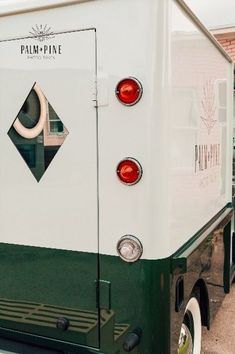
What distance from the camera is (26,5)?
2365mm

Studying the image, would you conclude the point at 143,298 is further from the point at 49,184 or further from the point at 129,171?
the point at 49,184

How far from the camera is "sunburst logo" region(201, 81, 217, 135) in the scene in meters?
2.93

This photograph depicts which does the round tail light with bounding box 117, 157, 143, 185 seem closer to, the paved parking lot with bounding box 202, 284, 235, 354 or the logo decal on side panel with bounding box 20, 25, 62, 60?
the logo decal on side panel with bounding box 20, 25, 62, 60

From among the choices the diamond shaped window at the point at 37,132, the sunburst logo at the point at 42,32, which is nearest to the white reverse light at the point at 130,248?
the diamond shaped window at the point at 37,132

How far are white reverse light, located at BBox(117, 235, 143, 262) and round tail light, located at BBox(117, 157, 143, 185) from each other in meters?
0.30

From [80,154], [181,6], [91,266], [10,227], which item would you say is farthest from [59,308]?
[181,6]

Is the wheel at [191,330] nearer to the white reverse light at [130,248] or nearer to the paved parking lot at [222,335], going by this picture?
the paved parking lot at [222,335]

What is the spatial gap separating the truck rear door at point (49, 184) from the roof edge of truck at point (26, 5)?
4.6 inches

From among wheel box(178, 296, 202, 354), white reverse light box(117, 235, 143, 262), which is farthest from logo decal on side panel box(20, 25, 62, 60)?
wheel box(178, 296, 202, 354)

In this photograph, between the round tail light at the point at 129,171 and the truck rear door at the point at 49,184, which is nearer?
the round tail light at the point at 129,171

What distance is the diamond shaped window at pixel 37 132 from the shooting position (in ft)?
7.70

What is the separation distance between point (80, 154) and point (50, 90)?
0.41 m

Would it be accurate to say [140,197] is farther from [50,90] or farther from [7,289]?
[7,289]

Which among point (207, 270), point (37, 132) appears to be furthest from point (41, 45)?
point (207, 270)
